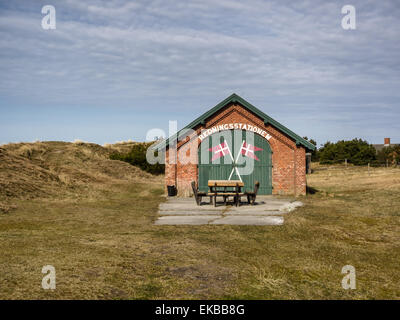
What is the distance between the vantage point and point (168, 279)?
6.48 meters

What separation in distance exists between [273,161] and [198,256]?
13959 millimetres

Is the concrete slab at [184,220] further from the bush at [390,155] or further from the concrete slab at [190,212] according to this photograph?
the bush at [390,155]

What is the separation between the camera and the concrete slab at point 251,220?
12031 millimetres

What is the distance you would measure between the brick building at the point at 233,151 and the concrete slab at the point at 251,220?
26.5 feet

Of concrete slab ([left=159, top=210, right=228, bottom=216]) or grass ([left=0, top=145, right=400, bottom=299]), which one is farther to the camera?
concrete slab ([left=159, top=210, right=228, bottom=216])

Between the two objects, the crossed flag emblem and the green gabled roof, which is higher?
the green gabled roof

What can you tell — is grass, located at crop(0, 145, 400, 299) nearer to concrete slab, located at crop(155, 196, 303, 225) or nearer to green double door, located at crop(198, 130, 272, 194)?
concrete slab, located at crop(155, 196, 303, 225)

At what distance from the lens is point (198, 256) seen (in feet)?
26.2

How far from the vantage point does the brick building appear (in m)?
21.2

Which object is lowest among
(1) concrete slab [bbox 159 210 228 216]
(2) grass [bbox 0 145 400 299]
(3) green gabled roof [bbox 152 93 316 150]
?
(2) grass [bbox 0 145 400 299]

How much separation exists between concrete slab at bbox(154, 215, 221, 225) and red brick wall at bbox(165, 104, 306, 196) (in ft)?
25.2

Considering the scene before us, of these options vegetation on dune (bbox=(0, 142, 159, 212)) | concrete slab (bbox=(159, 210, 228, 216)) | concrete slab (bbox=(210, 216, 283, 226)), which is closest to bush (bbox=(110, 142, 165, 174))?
vegetation on dune (bbox=(0, 142, 159, 212))

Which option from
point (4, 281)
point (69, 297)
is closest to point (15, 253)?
point (4, 281)

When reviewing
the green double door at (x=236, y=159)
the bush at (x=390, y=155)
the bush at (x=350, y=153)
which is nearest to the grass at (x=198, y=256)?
the green double door at (x=236, y=159)
